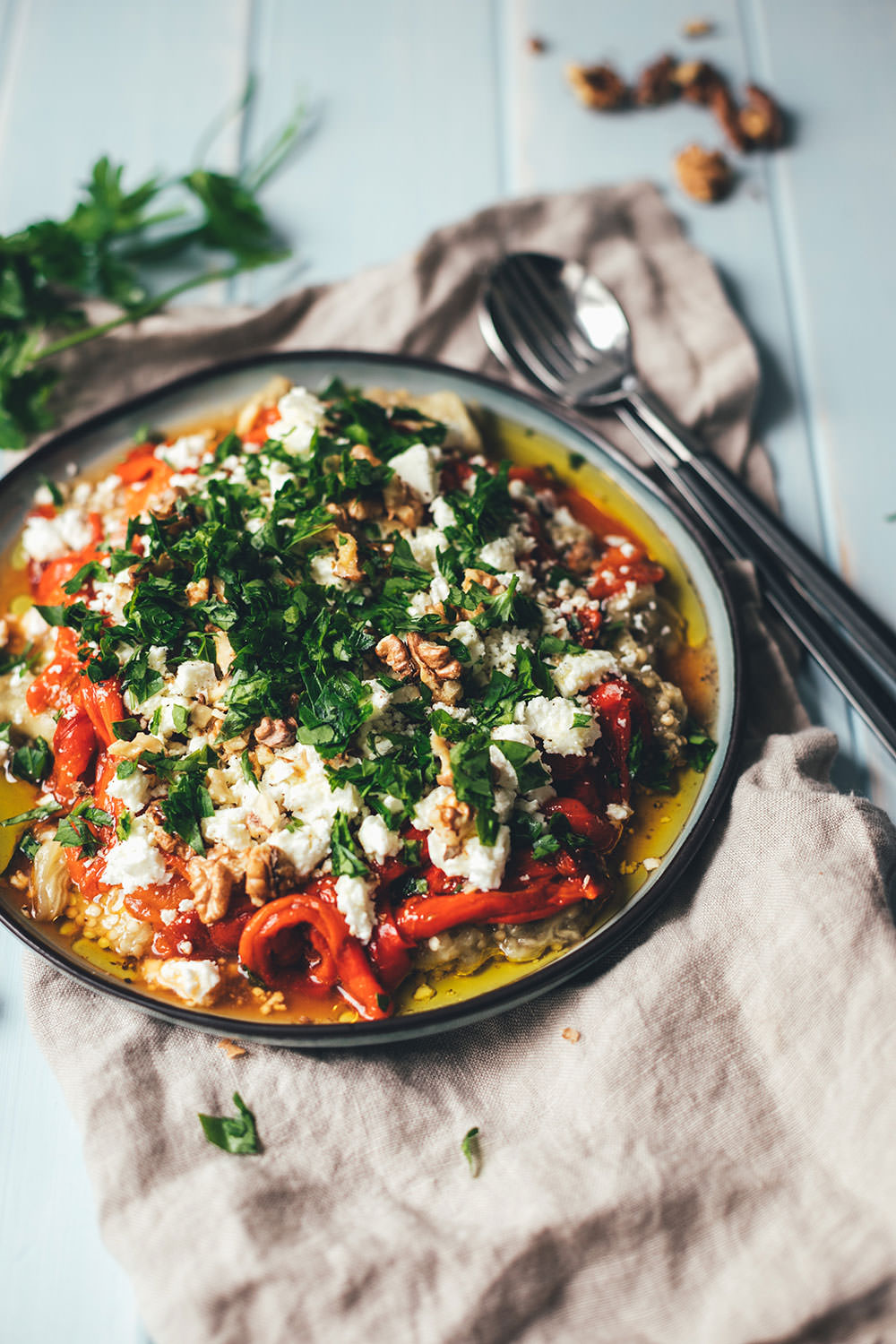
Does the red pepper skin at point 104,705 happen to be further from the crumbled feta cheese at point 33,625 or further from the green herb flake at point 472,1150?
the green herb flake at point 472,1150

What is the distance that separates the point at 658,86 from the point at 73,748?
3947mm

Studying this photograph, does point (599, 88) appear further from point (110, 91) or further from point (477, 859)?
point (477, 859)

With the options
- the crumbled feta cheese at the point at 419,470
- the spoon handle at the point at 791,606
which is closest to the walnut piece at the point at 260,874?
the crumbled feta cheese at the point at 419,470

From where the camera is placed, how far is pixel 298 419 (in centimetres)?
324

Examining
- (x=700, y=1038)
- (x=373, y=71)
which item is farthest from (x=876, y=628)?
(x=373, y=71)

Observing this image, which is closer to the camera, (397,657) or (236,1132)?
(236,1132)

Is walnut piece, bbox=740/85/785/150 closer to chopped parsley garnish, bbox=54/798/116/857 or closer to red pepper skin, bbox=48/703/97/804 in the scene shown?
red pepper skin, bbox=48/703/97/804

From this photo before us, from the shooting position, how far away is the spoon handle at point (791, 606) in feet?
10.6

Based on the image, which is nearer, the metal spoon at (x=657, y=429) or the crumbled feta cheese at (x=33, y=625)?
the crumbled feta cheese at (x=33, y=625)

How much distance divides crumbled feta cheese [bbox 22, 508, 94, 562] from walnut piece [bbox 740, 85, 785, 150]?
3.41m

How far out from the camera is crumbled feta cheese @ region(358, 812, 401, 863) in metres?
2.63

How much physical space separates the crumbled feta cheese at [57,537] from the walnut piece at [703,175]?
2984 millimetres

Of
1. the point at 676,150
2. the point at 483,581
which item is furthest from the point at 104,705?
the point at 676,150

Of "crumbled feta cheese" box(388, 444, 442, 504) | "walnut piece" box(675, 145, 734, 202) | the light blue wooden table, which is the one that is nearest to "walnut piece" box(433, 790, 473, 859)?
"crumbled feta cheese" box(388, 444, 442, 504)
